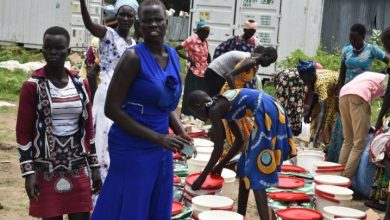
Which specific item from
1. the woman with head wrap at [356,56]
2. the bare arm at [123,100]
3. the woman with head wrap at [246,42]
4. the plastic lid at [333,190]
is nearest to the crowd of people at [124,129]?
the bare arm at [123,100]

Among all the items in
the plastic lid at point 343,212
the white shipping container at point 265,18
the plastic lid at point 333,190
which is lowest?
the plastic lid at point 343,212

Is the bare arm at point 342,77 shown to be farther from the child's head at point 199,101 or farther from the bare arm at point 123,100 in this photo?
the bare arm at point 123,100

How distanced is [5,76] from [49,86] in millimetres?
8371

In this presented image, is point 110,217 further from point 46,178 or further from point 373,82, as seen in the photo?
point 373,82

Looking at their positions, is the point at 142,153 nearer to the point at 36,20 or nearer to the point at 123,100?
the point at 123,100

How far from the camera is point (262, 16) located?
11.2 m

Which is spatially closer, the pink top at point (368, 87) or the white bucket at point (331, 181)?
the white bucket at point (331, 181)

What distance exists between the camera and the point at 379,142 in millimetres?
4555

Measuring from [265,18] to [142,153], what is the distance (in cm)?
916

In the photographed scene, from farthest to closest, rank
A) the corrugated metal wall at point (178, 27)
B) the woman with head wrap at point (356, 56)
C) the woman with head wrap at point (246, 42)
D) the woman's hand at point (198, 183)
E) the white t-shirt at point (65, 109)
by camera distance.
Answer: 1. the corrugated metal wall at point (178, 27)
2. the woman with head wrap at point (246, 42)
3. the woman with head wrap at point (356, 56)
4. the woman's hand at point (198, 183)
5. the white t-shirt at point (65, 109)

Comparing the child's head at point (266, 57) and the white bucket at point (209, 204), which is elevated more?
the child's head at point (266, 57)

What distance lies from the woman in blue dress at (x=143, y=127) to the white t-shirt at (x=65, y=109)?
0.37 meters

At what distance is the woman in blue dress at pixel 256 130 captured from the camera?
3648mm

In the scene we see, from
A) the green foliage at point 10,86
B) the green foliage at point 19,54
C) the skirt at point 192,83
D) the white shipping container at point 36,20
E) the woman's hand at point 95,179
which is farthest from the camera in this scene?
the white shipping container at point 36,20
